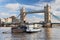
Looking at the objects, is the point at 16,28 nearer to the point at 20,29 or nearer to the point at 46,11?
the point at 20,29

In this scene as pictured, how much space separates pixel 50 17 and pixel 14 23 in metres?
4.83

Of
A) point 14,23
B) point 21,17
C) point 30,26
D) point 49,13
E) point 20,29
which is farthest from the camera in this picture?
point 49,13

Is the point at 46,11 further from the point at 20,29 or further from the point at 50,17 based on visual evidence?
the point at 20,29

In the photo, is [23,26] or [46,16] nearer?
[23,26]

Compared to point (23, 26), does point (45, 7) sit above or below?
above

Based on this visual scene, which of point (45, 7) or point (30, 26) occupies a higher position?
point (45, 7)

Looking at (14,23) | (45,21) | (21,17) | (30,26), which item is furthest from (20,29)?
(45,21)

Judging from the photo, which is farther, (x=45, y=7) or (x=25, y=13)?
(x=45, y=7)

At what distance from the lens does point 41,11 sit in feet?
63.9

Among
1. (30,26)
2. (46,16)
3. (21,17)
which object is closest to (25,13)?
(21,17)

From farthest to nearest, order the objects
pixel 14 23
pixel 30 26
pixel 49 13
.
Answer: pixel 49 13 → pixel 14 23 → pixel 30 26

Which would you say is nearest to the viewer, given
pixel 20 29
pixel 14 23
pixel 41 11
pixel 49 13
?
pixel 20 29

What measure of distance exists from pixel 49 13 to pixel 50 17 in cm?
97

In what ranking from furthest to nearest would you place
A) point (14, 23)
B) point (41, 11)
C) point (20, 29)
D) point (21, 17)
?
point (41, 11), point (21, 17), point (14, 23), point (20, 29)
